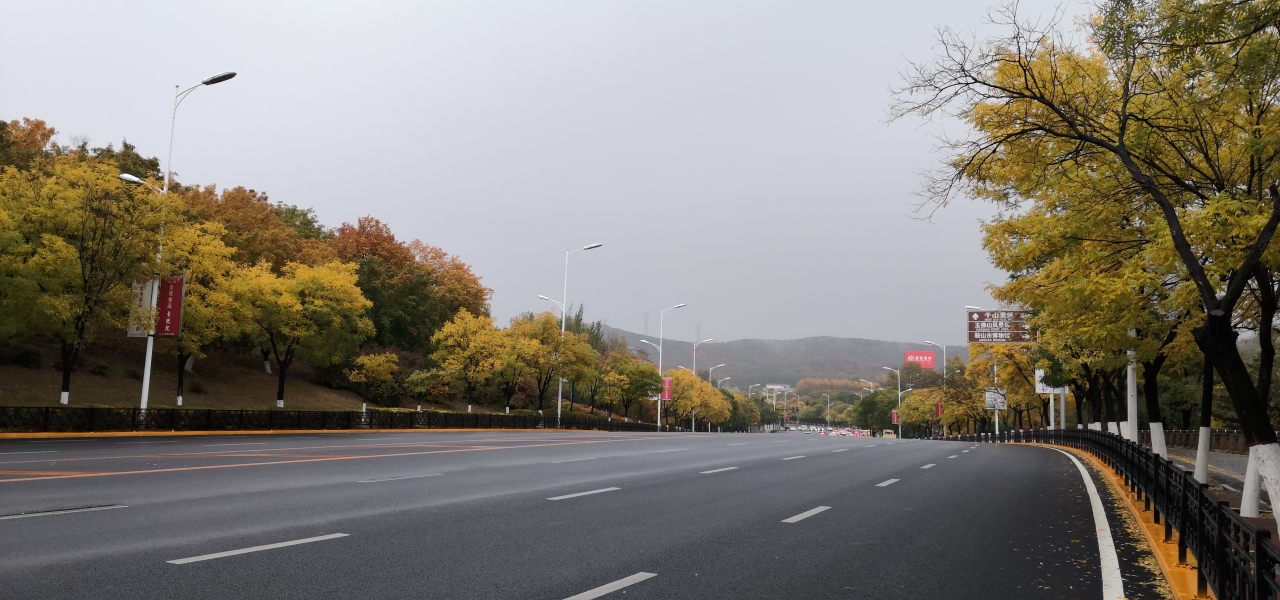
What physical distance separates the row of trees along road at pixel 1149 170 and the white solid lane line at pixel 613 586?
6.84 m

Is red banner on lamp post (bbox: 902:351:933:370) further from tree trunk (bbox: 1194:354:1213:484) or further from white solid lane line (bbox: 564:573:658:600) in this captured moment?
white solid lane line (bbox: 564:573:658:600)

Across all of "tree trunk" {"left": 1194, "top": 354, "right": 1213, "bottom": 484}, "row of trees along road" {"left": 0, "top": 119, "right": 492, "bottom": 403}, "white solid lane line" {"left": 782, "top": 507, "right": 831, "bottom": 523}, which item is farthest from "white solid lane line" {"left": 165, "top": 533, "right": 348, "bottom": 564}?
"row of trees along road" {"left": 0, "top": 119, "right": 492, "bottom": 403}

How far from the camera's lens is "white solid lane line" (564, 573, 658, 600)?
635 cm

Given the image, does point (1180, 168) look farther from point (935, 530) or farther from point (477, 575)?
point (477, 575)

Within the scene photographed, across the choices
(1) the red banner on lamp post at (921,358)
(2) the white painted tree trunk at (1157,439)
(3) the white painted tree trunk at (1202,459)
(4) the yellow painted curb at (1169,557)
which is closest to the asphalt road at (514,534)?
(4) the yellow painted curb at (1169,557)

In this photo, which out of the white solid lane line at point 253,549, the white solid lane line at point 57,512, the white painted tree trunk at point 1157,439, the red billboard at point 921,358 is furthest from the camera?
the red billboard at point 921,358

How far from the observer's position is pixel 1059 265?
16.4 m

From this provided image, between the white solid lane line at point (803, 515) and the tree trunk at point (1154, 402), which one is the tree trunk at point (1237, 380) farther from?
the tree trunk at point (1154, 402)

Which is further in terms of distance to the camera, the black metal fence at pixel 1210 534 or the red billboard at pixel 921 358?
the red billboard at pixel 921 358

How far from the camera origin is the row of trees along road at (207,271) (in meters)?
33.5

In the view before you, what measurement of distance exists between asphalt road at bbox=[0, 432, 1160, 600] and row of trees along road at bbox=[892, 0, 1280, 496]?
3.45m

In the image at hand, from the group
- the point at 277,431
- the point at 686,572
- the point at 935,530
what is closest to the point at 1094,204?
the point at 935,530

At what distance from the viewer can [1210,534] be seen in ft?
22.6

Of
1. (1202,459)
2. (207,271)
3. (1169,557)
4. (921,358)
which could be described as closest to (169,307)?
(207,271)
